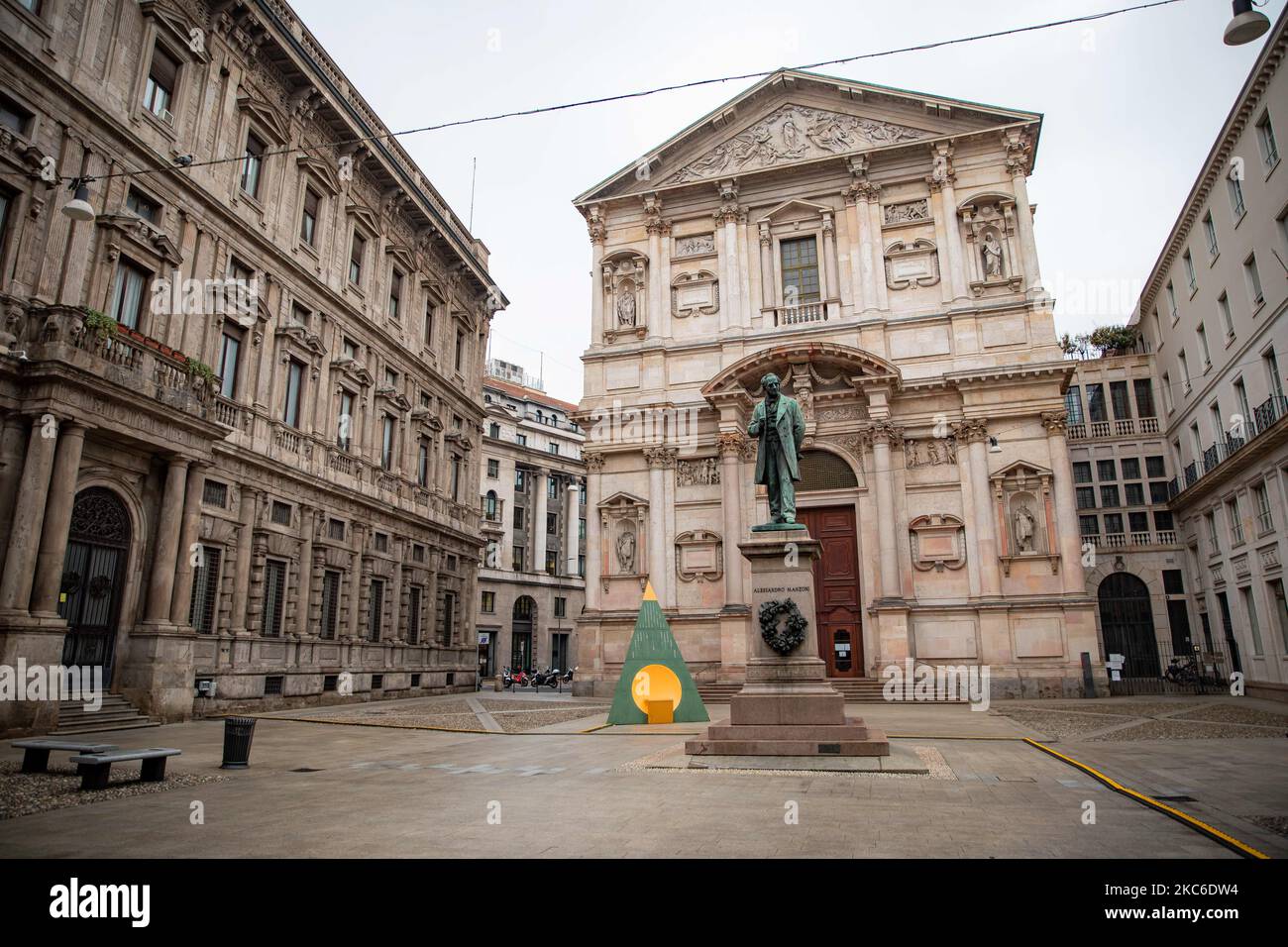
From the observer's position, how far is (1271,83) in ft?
74.2

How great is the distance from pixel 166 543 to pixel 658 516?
614 inches

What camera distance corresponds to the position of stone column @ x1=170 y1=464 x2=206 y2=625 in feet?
60.2

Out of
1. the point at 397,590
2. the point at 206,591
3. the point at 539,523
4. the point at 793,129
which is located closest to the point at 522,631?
the point at 539,523

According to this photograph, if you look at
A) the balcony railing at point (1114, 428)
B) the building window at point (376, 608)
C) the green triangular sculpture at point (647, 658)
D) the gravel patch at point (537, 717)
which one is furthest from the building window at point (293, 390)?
the balcony railing at point (1114, 428)

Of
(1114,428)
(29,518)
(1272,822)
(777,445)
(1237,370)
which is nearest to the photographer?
(1272,822)

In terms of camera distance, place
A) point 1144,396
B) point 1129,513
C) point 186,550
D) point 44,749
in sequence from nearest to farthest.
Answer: point 44,749
point 186,550
point 1129,513
point 1144,396

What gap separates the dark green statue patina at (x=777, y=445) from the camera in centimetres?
1368

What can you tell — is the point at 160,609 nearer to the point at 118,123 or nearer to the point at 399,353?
the point at 118,123

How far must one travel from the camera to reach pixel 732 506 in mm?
27672

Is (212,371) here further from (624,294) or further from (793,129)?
(793,129)

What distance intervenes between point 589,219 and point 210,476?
60.6ft

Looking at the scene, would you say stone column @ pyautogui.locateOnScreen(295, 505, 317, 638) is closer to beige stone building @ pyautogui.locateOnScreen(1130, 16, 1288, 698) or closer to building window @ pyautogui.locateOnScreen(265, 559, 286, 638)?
building window @ pyautogui.locateOnScreen(265, 559, 286, 638)

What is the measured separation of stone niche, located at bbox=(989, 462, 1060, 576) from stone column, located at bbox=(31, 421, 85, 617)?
24.6 meters

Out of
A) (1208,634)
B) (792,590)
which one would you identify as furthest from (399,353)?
(1208,634)
